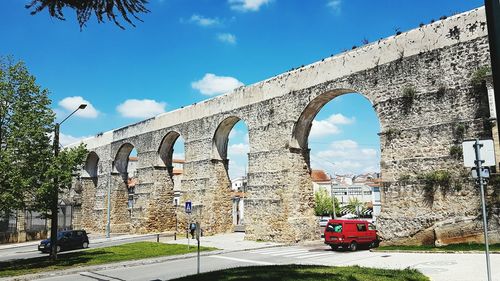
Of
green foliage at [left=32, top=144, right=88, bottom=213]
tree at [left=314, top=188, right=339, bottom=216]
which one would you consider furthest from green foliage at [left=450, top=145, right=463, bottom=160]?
tree at [left=314, top=188, right=339, bottom=216]

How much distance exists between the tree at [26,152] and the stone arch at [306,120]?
10.8 m

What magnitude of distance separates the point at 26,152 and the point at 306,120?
13.2m

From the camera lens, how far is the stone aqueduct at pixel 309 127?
14.9m

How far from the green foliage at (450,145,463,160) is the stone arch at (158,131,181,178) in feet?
68.3

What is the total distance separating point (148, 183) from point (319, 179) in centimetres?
5280

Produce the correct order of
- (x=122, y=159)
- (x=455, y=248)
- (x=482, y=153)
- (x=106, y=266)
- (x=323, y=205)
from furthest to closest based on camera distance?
1. (x=323, y=205)
2. (x=122, y=159)
3. (x=106, y=266)
4. (x=455, y=248)
5. (x=482, y=153)

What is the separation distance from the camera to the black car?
920 inches

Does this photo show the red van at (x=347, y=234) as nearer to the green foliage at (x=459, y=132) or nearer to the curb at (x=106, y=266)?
the curb at (x=106, y=266)

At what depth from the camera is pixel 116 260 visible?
16453mm

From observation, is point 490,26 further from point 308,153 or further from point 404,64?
point 308,153

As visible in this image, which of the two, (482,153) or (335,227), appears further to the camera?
(335,227)

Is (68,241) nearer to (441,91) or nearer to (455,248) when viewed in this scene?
(455,248)

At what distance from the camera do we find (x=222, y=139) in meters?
27.3

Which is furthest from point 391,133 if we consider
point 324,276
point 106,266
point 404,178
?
point 106,266
